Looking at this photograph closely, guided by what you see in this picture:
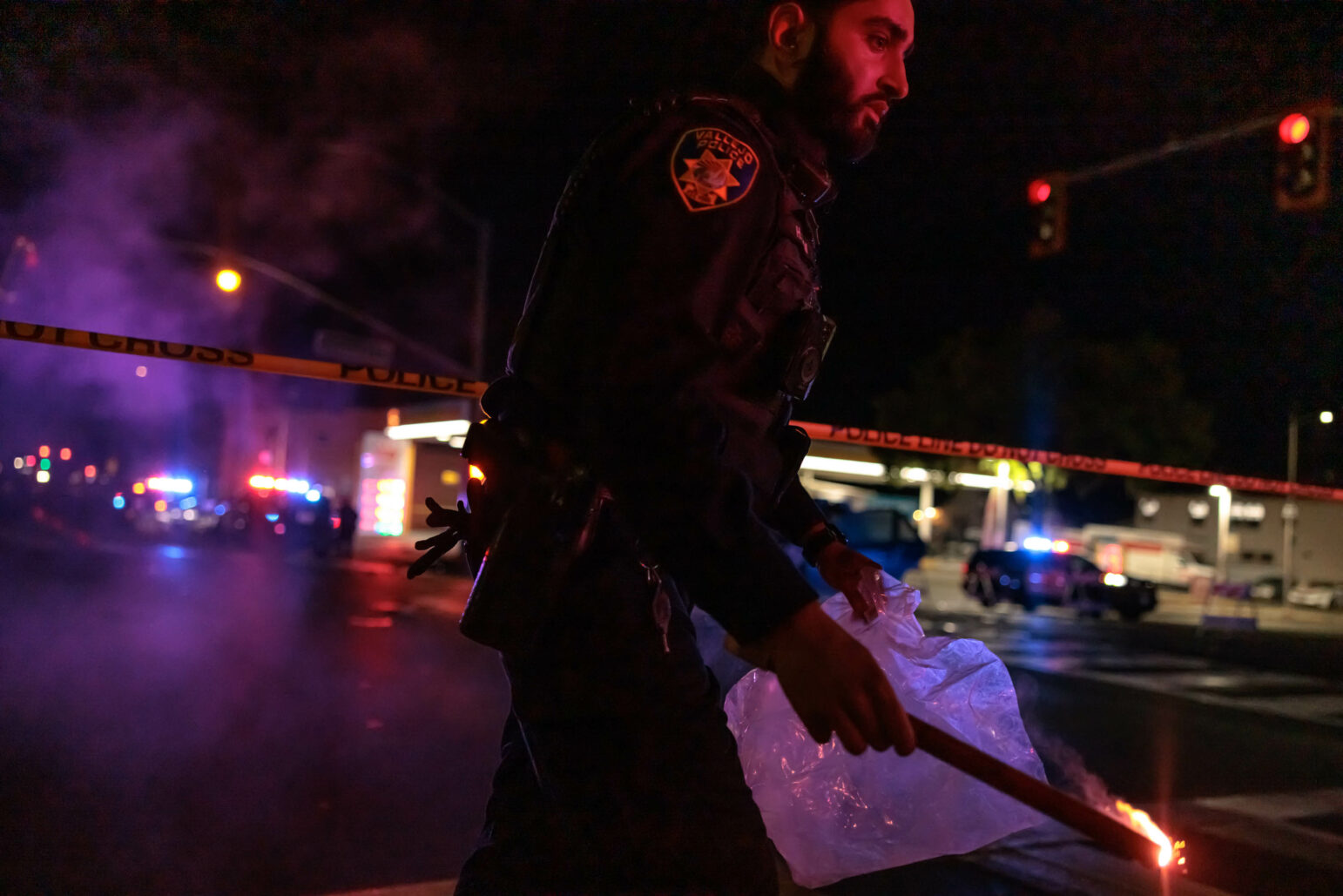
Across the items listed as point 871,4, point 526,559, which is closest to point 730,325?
point 526,559

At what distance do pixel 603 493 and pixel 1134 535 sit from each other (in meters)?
34.7

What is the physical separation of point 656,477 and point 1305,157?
8.86 metres

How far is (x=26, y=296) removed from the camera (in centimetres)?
483

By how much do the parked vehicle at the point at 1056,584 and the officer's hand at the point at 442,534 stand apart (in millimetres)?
18758

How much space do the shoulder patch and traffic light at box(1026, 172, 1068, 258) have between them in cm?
952

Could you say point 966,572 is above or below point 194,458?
below

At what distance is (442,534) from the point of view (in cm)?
146

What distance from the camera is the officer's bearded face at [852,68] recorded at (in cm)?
134

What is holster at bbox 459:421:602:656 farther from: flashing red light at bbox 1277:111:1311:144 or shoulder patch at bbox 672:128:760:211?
flashing red light at bbox 1277:111:1311:144

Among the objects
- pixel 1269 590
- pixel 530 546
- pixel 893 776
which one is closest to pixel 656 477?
pixel 530 546

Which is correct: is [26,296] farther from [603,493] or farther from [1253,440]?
[1253,440]

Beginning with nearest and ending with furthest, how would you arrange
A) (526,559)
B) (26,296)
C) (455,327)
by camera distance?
(526,559) → (26,296) → (455,327)

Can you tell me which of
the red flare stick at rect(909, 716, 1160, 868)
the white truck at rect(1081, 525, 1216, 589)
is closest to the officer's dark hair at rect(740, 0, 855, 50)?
the red flare stick at rect(909, 716, 1160, 868)

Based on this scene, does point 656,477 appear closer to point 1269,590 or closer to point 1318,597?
point 1318,597
